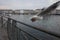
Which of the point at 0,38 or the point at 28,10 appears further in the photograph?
the point at 28,10

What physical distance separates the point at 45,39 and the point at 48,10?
33cm

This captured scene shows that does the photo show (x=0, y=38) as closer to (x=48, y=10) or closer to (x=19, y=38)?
(x=19, y=38)

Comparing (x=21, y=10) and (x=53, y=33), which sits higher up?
(x=53, y=33)

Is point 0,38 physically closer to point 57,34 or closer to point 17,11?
point 57,34

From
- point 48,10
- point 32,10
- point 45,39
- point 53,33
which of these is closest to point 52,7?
point 48,10

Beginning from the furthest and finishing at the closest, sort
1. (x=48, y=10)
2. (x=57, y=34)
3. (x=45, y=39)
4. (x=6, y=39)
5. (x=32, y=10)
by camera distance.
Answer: (x=32, y=10)
(x=6, y=39)
(x=45, y=39)
(x=48, y=10)
(x=57, y=34)

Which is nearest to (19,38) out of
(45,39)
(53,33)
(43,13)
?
(45,39)

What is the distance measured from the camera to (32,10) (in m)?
7.29

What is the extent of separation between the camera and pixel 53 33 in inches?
22.2

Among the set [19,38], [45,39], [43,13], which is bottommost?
[19,38]

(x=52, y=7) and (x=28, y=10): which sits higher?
(x=52, y=7)

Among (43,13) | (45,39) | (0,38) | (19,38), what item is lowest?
(0,38)

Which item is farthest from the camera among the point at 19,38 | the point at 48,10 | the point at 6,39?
the point at 6,39

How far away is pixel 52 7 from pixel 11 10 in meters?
6.53
